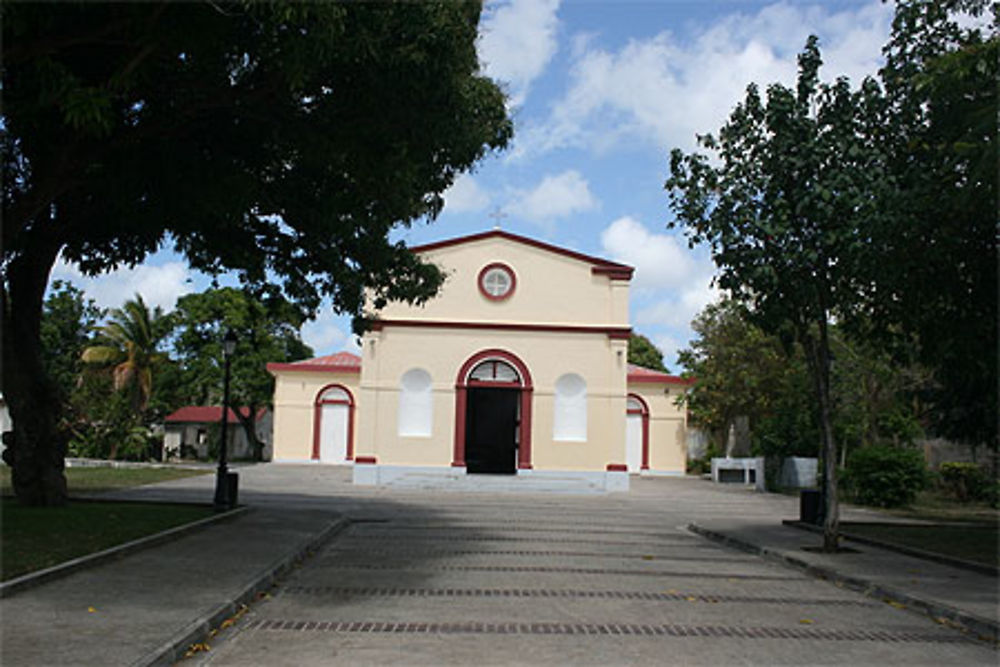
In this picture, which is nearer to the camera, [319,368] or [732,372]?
[732,372]

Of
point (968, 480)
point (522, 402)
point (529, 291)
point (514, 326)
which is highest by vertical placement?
point (529, 291)

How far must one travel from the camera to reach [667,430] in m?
35.8

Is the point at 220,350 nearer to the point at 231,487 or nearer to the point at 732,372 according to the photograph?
the point at 732,372

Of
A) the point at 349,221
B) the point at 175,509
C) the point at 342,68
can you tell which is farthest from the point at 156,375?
the point at 342,68

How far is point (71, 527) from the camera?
1162cm

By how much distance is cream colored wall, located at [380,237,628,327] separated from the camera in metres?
27.5

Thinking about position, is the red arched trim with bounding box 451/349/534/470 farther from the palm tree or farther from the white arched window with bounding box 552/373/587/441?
the palm tree

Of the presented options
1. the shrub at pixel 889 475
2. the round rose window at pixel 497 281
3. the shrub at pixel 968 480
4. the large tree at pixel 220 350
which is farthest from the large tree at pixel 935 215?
the large tree at pixel 220 350

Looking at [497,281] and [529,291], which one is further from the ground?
[497,281]

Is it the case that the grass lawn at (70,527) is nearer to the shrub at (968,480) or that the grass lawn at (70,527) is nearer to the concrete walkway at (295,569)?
the concrete walkway at (295,569)

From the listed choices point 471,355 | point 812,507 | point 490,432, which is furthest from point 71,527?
point 490,432

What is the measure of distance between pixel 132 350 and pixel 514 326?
20366 millimetres

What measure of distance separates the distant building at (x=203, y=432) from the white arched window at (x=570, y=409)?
20.3 meters

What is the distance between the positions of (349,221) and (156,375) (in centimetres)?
3154
